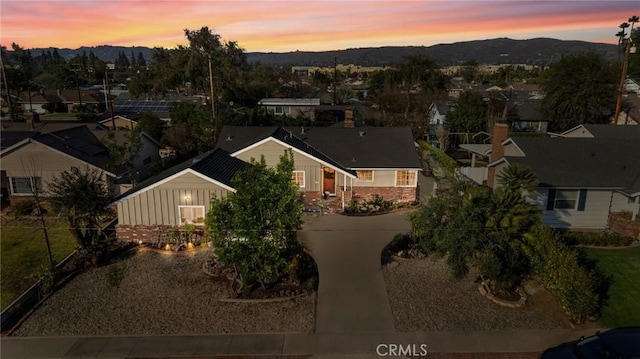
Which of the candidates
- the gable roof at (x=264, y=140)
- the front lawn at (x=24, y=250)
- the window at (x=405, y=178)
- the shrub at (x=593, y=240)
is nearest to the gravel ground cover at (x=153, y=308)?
the front lawn at (x=24, y=250)

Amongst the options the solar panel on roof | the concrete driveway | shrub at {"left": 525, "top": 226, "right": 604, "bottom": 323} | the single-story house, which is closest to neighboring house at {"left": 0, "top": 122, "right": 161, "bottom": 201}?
the single-story house

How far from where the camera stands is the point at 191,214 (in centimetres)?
1970

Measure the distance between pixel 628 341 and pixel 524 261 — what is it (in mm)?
4764

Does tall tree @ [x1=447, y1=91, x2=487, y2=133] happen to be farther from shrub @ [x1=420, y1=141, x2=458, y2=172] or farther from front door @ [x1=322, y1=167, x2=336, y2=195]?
front door @ [x1=322, y1=167, x2=336, y2=195]

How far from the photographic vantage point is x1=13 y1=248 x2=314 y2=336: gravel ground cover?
43.8 feet

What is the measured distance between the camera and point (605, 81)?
4422cm

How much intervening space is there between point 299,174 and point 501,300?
14.1 metres

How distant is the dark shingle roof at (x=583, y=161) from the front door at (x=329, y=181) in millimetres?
10079

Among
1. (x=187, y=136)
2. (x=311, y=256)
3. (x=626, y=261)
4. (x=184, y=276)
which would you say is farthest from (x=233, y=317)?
(x=187, y=136)

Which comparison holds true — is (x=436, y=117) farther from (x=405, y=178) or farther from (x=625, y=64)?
(x=405, y=178)

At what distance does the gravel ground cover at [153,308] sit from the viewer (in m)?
13.3

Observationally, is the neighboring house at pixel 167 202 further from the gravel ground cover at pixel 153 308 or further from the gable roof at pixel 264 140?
the gable roof at pixel 264 140

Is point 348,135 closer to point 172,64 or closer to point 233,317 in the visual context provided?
point 233,317

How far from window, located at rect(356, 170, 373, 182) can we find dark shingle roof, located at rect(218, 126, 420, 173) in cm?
51
